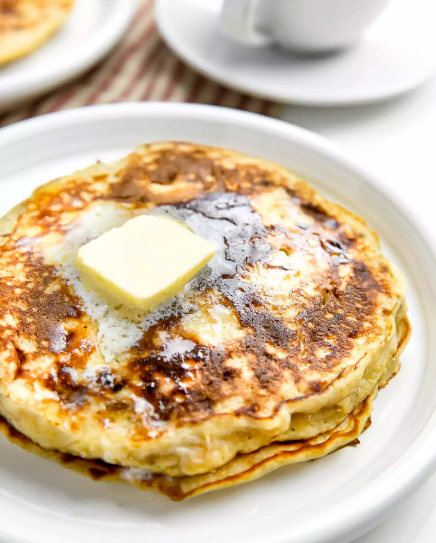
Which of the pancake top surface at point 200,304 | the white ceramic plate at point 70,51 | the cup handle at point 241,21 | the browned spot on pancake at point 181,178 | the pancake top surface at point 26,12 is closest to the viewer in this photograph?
the pancake top surface at point 200,304

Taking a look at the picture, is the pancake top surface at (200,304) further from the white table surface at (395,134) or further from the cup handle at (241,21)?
the cup handle at (241,21)

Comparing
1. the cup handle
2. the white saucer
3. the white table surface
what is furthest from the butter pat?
the cup handle

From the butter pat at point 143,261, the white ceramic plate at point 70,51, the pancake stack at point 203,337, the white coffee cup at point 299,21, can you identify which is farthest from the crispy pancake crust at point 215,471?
the white coffee cup at point 299,21

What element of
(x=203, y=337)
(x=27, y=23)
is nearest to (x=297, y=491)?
(x=203, y=337)

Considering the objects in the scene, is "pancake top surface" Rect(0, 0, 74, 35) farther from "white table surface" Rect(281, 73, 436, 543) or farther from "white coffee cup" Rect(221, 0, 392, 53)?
"white table surface" Rect(281, 73, 436, 543)

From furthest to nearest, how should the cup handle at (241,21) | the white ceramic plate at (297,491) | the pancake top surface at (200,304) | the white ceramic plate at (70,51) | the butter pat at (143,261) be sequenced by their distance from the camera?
the cup handle at (241,21) → the white ceramic plate at (70,51) → the butter pat at (143,261) → the pancake top surface at (200,304) → the white ceramic plate at (297,491)

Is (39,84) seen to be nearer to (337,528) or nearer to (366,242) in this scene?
(366,242)
